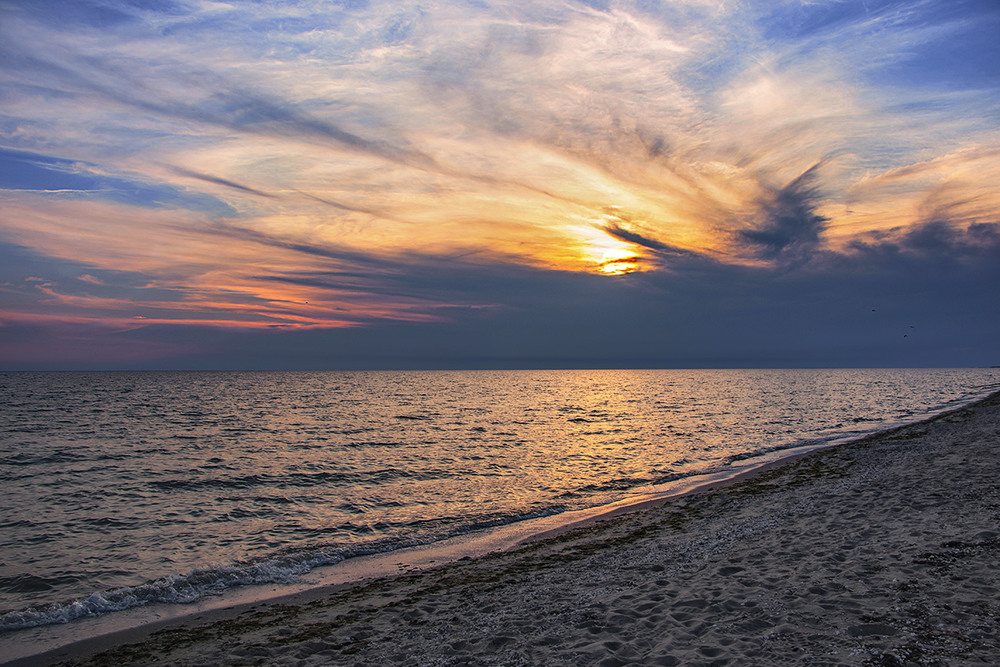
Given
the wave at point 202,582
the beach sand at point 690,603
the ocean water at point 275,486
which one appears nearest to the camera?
the beach sand at point 690,603

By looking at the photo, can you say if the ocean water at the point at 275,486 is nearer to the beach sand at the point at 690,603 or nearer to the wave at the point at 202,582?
the wave at the point at 202,582

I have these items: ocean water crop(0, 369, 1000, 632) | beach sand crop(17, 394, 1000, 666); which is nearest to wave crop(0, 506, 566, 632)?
ocean water crop(0, 369, 1000, 632)

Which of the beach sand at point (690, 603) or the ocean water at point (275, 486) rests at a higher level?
the beach sand at point (690, 603)

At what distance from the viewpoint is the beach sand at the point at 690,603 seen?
695 centimetres

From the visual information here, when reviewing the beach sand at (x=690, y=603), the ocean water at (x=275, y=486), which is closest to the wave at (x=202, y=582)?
the ocean water at (x=275, y=486)

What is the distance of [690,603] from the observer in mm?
8664

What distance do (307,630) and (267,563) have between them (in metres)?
5.56

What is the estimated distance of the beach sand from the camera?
6.95 m

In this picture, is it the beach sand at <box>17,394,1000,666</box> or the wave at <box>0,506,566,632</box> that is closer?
the beach sand at <box>17,394,1000,666</box>

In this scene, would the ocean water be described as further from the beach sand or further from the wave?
the beach sand

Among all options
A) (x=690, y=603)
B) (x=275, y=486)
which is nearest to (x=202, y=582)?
(x=690, y=603)

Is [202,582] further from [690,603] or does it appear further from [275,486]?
[275,486]

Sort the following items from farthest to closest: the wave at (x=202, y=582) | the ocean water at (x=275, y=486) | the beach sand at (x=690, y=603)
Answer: the ocean water at (x=275, y=486) < the wave at (x=202, y=582) < the beach sand at (x=690, y=603)

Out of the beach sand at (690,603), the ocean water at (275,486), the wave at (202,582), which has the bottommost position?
the ocean water at (275,486)
